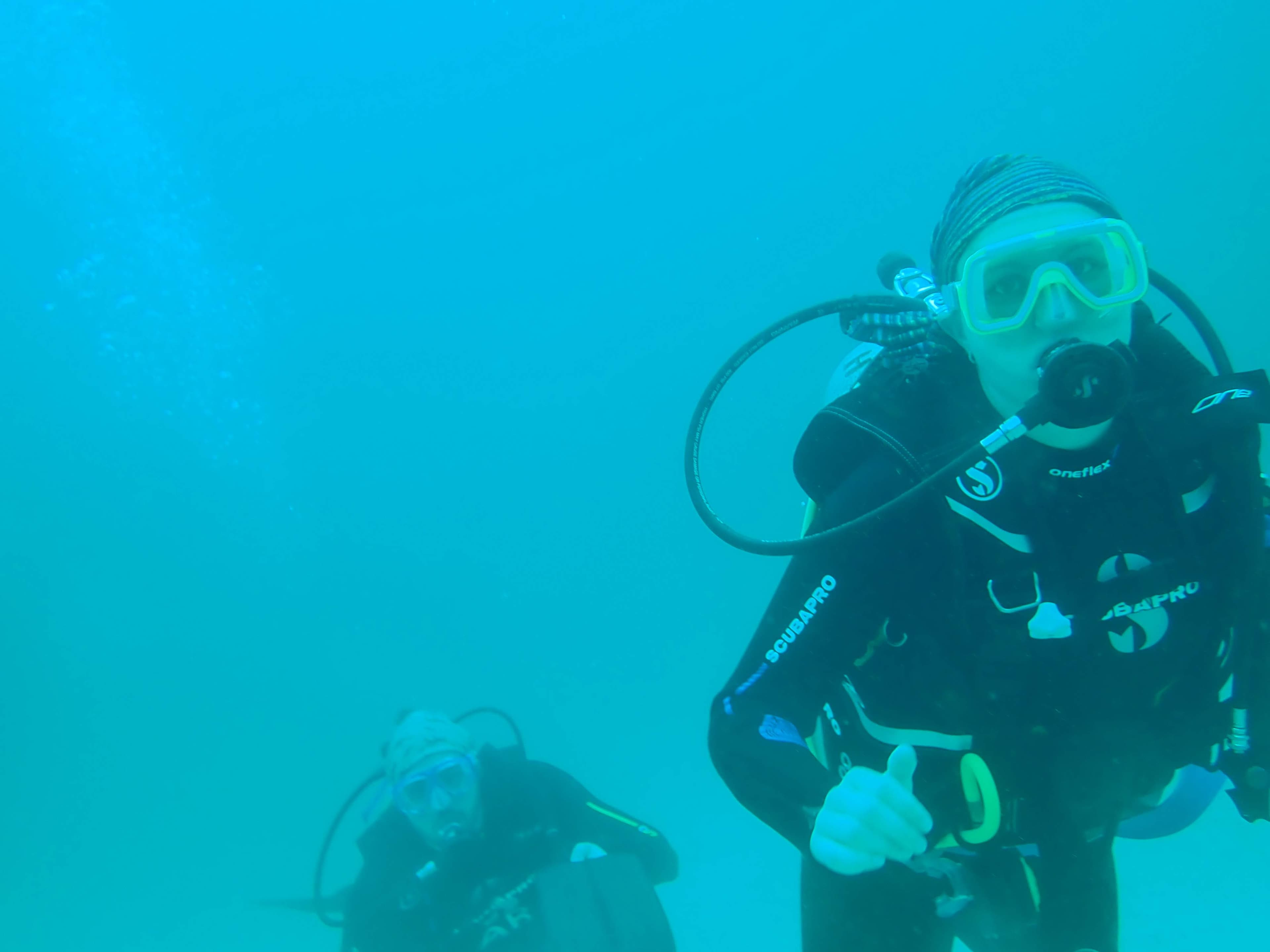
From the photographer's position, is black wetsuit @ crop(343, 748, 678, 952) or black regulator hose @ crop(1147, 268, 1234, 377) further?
black wetsuit @ crop(343, 748, 678, 952)

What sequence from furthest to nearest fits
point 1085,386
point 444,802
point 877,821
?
point 444,802
point 1085,386
point 877,821

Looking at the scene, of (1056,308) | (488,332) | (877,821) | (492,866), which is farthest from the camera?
(488,332)

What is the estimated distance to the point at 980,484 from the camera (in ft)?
5.19

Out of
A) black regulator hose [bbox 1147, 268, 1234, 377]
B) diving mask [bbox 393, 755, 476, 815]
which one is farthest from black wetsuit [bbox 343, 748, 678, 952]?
black regulator hose [bbox 1147, 268, 1234, 377]

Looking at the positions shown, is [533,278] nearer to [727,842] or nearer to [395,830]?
[727,842]

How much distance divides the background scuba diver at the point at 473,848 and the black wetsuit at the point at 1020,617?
9.77ft

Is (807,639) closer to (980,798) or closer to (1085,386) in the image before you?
(980,798)

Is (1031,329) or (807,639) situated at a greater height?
(1031,329)

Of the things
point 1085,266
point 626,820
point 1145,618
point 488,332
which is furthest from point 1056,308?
point 488,332

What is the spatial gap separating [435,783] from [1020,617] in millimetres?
4312

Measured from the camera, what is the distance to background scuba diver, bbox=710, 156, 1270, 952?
4.99ft

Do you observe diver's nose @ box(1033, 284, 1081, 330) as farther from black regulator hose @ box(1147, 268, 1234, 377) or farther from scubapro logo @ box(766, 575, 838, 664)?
scubapro logo @ box(766, 575, 838, 664)

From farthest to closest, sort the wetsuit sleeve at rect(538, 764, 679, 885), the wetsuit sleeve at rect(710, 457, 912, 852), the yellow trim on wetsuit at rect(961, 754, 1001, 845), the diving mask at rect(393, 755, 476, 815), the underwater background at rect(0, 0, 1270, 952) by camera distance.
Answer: the underwater background at rect(0, 0, 1270, 952) → the diving mask at rect(393, 755, 476, 815) → the wetsuit sleeve at rect(538, 764, 679, 885) → the wetsuit sleeve at rect(710, 457, 912, 852) → the yellow trim on wetsuit at rect(961, 754, 1001, 845)

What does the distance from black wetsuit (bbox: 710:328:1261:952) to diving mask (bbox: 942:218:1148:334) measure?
204 mm
